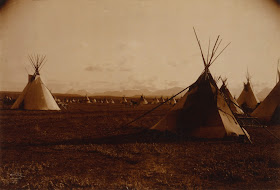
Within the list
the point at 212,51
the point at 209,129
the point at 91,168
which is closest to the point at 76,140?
the point at 91,168

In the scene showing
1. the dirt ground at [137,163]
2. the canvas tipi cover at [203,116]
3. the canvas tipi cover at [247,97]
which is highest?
the canvas tipi cover at [247,97]

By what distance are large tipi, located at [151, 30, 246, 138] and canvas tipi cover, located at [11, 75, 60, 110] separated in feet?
36.6

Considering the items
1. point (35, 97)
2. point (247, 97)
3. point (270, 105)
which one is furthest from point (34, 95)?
point (247, 97)

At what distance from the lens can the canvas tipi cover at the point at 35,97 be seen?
→ 16172 mm

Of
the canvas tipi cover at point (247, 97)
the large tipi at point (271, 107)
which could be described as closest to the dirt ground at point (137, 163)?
the large tipi at point (271, 107)

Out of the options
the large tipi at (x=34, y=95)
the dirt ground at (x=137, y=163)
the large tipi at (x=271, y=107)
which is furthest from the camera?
the large tipi at (x=34, y=95)

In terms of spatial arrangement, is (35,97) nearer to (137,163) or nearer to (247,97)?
(137,163)

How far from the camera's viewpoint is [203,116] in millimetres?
7188

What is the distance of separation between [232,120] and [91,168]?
182 inches

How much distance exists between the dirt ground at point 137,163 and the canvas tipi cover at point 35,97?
953cm

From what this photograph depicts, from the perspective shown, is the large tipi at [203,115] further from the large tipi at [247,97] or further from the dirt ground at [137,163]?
the large tipi at [247,97]

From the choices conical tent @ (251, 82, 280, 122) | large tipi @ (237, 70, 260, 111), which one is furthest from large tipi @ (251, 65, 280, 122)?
large tipi @ (237, 70, 260, 111)

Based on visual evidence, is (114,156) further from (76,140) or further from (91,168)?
(76,140)

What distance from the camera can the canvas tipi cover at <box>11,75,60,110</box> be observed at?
16.2m
